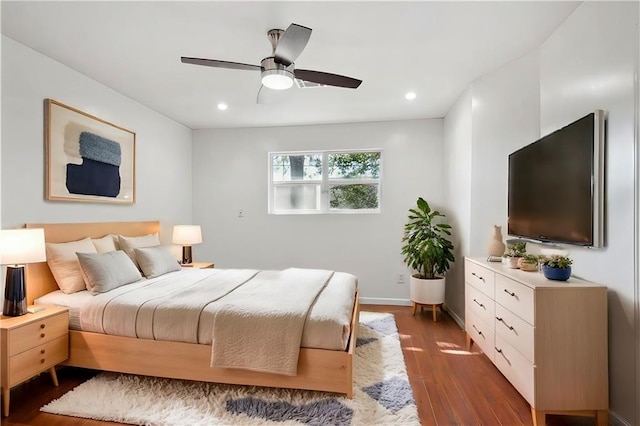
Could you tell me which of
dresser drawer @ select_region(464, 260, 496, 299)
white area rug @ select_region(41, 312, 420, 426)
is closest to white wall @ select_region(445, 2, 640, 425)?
dresser drawer @ select_region(464, 260, 496, 299)

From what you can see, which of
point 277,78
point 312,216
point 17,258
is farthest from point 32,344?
point 312,216

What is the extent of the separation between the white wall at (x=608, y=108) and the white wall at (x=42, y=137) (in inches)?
157

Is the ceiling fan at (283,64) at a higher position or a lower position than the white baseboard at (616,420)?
higher

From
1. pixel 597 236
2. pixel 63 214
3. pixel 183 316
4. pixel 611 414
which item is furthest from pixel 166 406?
pixel 597 236

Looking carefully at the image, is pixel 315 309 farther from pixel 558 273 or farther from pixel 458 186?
pixel 458 186

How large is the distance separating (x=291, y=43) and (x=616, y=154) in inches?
78.3

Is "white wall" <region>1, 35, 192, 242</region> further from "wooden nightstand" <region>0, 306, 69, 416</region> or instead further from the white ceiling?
"wooden nightstand" <region>0, 306, 69, 416</region>

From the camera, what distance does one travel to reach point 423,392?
2.34 meters

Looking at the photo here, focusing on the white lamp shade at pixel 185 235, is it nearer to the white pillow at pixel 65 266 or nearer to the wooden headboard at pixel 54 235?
the wooden headboard at pixel 54 235

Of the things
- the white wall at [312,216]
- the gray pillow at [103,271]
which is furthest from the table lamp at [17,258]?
the white wall at [312,216]

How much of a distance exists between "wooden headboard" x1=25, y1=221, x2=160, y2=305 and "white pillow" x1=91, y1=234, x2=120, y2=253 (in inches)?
2.6

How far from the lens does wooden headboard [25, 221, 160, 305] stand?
263cm

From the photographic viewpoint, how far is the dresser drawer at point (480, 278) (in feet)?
8.42

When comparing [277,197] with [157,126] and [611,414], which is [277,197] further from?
[611,414]
